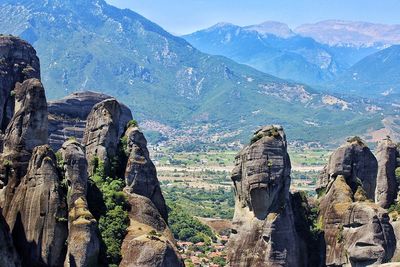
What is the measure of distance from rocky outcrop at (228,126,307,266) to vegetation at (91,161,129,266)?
22.8 ft

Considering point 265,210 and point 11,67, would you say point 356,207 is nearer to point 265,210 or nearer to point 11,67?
point 265,210

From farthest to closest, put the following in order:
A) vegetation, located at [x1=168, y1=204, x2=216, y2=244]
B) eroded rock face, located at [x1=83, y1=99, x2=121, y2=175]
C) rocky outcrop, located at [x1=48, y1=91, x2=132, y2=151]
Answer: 1. vegetation, located at [x1=168, y1=204, x2=216, y2=244]
2. rocky outcrop, located at [x1=48, y1=91, x2=132, y2=151]
3. eroded rock face, located at [x1=83, y1=99, x2=121, y2=175]

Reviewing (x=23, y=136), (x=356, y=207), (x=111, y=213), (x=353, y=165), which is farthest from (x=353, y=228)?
(x=23, y=136)

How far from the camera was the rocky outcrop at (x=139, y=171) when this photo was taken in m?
45.1

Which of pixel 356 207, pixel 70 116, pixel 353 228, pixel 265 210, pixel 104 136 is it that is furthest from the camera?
pixel 70 116

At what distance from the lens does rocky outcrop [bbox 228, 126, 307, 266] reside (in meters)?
43.2

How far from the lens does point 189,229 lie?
88188 mm

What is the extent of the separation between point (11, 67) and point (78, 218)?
2430 centimetres

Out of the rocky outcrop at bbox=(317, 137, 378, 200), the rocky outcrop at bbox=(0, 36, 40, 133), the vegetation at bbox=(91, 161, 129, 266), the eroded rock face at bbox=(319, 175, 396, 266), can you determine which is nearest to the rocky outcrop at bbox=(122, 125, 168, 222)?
the vegetation at bbox=(91, 161, 129, 266)

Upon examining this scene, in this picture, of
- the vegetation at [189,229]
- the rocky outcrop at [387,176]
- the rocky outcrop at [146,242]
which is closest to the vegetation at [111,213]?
the rocky outcrop at [146,242]

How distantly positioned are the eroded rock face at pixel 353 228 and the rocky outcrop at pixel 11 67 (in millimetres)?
22995

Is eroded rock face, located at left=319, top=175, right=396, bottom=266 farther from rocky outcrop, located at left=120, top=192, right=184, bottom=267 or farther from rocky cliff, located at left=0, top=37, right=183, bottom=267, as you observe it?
rocky cliff, located at left=0, top=37, right=183, bottom=267

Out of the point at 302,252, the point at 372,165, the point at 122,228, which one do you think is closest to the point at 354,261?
the point at 302,252

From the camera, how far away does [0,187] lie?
130 ft
